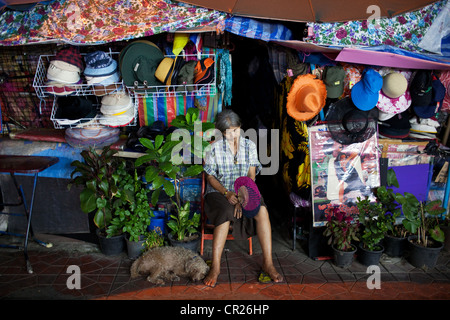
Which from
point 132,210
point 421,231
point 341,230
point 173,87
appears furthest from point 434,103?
point 132,210

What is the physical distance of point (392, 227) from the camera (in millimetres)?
3818

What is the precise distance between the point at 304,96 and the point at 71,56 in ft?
7.88

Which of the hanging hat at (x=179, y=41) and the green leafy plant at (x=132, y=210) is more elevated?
the hanging hat at (x=179, y=41)

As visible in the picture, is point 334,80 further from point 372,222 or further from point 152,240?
point 152,240

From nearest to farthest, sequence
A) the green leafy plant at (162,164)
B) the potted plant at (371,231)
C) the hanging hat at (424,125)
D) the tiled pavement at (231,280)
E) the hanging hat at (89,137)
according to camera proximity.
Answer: the tiled pavement at (231,280)
the green leafy plant at (162,164)
the potted plant at (371,231)
the hanging hat at (89,137)
the hanging hat at (424,125)

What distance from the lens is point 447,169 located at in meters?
4.14

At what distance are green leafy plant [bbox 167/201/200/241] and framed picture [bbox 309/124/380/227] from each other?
4.09ft

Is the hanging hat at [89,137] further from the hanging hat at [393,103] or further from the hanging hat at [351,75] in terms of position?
the hanging hat at [393,103]

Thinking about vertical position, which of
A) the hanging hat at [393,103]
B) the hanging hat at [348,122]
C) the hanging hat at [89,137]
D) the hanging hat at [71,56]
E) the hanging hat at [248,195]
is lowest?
the hanging hat at [248,195]

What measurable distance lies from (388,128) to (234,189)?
6.21 feet

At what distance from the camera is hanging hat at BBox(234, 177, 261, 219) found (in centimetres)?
333

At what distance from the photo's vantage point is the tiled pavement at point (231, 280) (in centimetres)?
321

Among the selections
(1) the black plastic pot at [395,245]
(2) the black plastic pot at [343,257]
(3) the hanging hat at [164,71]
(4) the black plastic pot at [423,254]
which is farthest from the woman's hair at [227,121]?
(4) the black plastic pot at [423,254]

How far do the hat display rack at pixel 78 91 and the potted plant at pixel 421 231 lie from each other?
10.0ft
